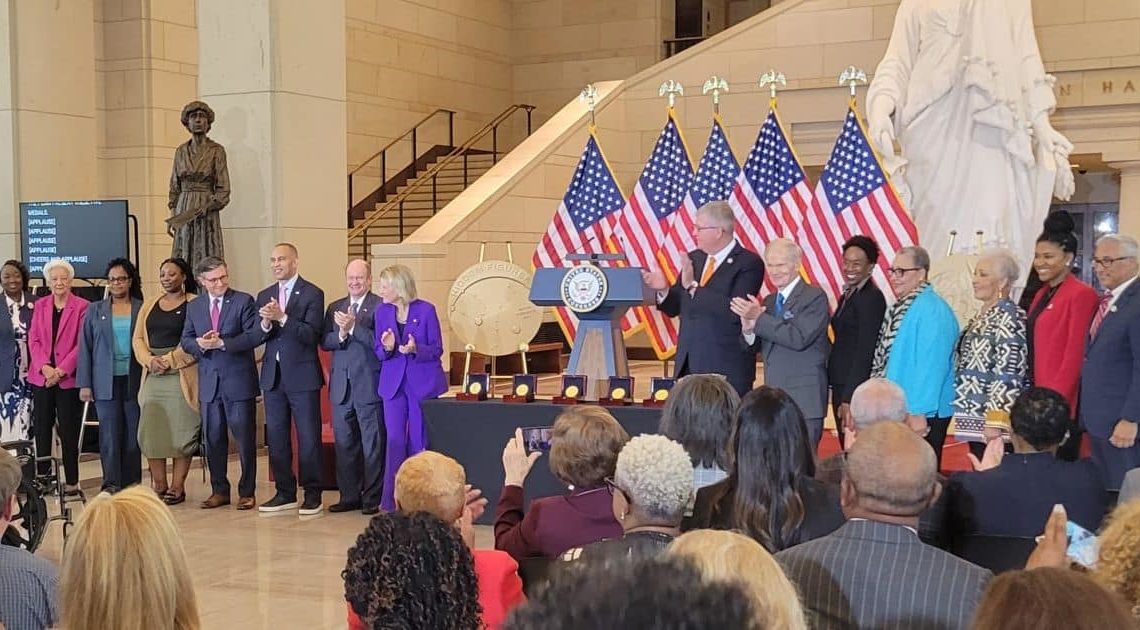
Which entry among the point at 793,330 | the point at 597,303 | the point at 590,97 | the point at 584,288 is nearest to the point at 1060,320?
the point at 793,330

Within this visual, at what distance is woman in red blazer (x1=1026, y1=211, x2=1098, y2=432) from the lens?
5.68 metres

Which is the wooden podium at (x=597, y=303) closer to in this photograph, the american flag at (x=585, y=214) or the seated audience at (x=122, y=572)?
the american flag at (x=585, y=214)

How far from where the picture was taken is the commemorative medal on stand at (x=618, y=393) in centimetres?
674

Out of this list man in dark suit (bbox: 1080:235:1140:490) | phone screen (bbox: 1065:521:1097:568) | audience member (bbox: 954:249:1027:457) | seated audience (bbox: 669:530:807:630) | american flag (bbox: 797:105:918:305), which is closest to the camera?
seated audience (bbox: 669:530:807:630)

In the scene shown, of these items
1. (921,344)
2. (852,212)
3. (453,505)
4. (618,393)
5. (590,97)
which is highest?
(590,97)

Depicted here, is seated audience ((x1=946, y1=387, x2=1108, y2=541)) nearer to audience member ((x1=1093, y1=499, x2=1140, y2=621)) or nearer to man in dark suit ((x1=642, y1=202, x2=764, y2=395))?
audience member ((x1=1093, y1=499, x2=1140, y2=621))

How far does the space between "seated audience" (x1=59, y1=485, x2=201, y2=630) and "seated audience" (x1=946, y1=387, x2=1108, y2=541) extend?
249 cm

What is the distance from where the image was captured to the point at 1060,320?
572cm

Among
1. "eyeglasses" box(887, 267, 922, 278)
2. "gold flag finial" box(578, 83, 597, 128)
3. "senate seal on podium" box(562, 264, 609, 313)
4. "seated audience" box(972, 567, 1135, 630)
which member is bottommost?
"seated audience" box(972, 567, 1135, 630)

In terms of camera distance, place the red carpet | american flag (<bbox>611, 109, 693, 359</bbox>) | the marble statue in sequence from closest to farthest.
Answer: the red carpet < the marble statue < american flag (<bbox>611, 109, 693, 359</bbox>)

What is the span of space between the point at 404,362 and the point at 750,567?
562 cm

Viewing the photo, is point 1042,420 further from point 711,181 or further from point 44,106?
point 44,106

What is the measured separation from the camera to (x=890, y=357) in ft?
19.3

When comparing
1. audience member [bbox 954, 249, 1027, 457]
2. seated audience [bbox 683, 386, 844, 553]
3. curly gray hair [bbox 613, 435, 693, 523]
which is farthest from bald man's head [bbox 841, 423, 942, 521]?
audience member [bbox 954, 249, 1027, 457]
